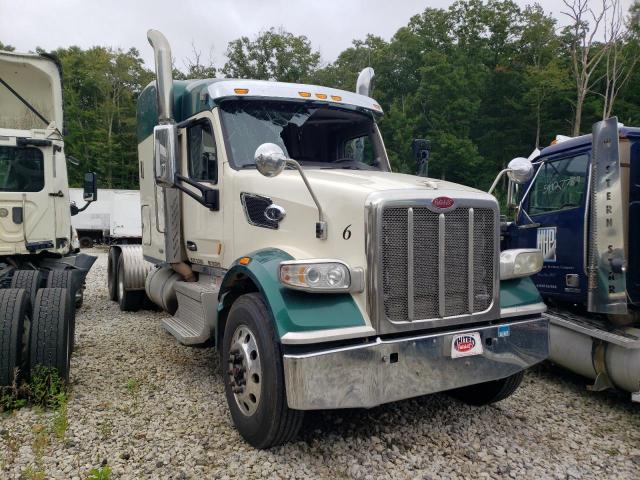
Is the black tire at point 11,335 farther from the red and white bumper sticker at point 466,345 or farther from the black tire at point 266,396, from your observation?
the red and white bumper sticker at point 466,345

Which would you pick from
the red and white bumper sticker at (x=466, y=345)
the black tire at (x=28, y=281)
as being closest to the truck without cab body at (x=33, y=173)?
the black tire at (x=28, y=281)

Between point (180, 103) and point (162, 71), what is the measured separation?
19.7 inches

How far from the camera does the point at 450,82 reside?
34500mm

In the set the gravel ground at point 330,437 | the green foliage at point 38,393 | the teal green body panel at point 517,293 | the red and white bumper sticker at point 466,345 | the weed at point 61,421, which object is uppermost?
the teal green body panel at point 517,293

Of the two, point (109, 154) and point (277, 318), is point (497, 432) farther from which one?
point (109, 154)

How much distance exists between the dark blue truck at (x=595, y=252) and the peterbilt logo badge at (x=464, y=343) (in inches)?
68.9

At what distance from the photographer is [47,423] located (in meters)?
3.78

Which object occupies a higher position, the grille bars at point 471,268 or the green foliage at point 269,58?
the green foliage at point 269,58

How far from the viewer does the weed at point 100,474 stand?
2.94m

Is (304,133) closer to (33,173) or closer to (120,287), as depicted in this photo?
(33,173)

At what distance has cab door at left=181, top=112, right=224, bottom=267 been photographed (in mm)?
4770

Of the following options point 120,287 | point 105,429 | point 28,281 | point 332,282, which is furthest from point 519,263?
point 120,287

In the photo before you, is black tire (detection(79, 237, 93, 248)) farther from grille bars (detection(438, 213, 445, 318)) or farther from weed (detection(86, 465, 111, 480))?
grille bars (detection(438, 213, 445, 318))

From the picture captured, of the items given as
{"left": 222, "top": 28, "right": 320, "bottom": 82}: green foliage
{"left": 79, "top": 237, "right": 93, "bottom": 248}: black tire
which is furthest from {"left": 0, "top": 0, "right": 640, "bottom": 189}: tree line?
{"left": 79, "top": 237, "right": 93, "bottom": 248}: black tire
